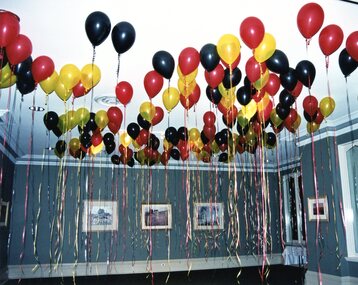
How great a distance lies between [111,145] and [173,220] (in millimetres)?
4035

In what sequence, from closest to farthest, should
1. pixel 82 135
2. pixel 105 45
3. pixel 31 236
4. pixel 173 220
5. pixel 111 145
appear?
pixel 105 45 → pixel 82 135 → pixel 111 145 → pixel 31 236 → pixel 173 220

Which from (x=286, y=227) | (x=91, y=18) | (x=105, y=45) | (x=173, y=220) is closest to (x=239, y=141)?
(x=105, y=45)

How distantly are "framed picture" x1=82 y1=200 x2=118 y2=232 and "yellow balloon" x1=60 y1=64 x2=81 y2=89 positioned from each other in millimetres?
5148

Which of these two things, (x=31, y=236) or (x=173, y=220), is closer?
(x=31, y=236)

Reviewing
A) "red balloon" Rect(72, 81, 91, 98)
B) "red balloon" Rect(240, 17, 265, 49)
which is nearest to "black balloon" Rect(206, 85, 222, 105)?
"red balloon" Rect(240, 17, 265, 49)

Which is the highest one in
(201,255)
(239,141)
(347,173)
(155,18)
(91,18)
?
(155,18)

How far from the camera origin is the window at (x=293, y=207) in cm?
782

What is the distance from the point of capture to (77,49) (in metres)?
3.12

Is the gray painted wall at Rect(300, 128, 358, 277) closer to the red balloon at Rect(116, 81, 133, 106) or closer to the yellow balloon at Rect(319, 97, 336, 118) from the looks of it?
the yellow balloon at Rect(319, 97, 336, 118)

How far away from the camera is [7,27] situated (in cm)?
234

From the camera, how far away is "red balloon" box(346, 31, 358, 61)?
2605 millimetres

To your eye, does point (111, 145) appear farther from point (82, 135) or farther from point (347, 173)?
point (347, 173)

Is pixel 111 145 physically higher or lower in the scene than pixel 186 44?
lower

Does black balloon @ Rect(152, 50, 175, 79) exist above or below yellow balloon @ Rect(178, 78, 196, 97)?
above
